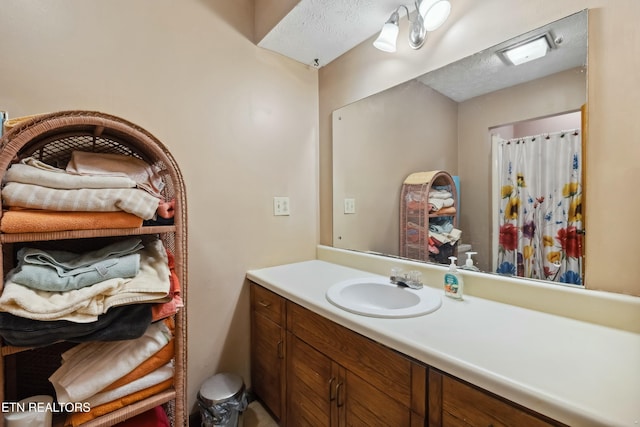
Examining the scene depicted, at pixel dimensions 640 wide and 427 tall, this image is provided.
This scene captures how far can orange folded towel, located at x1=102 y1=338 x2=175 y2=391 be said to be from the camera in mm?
919

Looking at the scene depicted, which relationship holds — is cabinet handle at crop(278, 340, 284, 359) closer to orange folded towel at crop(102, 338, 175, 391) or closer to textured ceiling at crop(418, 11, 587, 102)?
orange folded towel at crop(102, 338, 175, 391)

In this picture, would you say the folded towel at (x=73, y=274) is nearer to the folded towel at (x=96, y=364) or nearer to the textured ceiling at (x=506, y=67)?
the folded towel at (x=96, y=364)

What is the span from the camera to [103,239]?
112 centimetres

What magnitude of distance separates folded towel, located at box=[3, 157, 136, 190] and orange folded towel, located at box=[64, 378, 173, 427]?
2.34 feet

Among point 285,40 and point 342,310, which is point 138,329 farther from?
point 285,40

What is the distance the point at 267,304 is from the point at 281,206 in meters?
0.61

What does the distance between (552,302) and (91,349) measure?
1.58 meters

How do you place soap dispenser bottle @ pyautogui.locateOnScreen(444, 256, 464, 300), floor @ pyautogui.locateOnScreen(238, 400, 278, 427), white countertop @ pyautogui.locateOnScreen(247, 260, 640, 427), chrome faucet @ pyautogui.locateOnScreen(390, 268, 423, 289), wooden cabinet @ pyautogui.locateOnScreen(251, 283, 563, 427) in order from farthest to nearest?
floor @ pyautogui.locateOnScreen(238, 400, 278, 427) → chrome faucet @ pyautogui.locateOnScreen(390, 268, 423, 289) → soap dispenser bottle @ pyautogui.locateOnScreen(444, 256, 464, 300) → wooden cabinet @ pyautogui.locateOnScreen(251, 283, 563, 427) → white countertop @ pyautogui.locateOnScreen(247, 260, 640, 427)

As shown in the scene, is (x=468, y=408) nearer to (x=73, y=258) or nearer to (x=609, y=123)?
(x=609, y=123)

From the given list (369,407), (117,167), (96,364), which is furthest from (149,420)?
(117,167)

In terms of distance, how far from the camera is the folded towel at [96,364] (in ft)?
2.77

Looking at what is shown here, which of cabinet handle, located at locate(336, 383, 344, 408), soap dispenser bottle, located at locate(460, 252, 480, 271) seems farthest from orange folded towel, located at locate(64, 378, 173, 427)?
soap dispenser bottle, located at locate(460, 252, 480, 271)

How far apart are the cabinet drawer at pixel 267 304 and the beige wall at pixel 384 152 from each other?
1.93ft

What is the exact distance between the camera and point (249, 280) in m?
1.60
